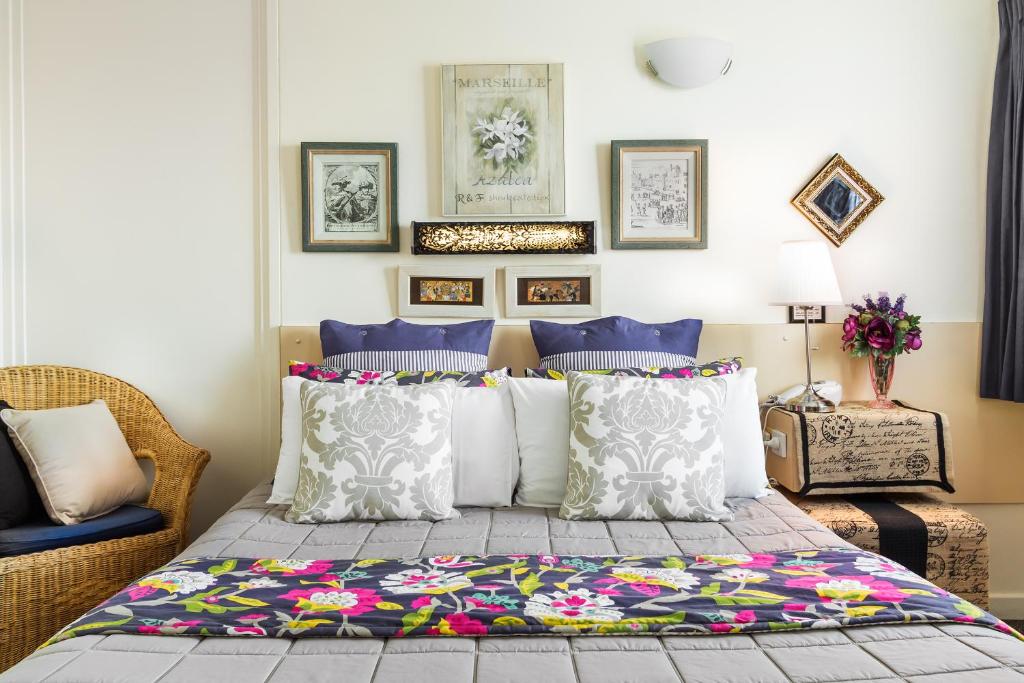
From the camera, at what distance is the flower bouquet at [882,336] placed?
2570mm

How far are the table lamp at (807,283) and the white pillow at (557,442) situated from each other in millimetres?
451

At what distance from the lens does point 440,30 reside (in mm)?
2721

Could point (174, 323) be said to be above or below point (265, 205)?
below

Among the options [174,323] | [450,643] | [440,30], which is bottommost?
[450,643]

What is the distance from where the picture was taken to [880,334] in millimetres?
2582

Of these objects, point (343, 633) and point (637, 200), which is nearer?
point (343, 633)

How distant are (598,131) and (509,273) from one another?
0.64 meters

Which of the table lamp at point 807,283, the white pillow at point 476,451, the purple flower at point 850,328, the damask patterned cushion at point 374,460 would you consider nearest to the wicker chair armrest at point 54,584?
the white pillow at point 476,451

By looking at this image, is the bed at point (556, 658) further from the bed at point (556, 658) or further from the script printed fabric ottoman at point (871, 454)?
the script printed fabric ottoman at point (871, 454)

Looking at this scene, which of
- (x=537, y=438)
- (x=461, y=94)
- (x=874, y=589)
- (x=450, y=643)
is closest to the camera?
(x=450, y=643)

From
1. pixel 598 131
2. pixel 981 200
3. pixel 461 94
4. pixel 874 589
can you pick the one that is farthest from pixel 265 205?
pixel 981 200

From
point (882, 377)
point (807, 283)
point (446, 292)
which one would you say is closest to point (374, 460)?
point (446, 292)

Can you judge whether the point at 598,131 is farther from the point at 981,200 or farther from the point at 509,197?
the point at 981,200

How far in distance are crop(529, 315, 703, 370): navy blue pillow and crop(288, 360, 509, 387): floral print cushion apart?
0.97 feet
